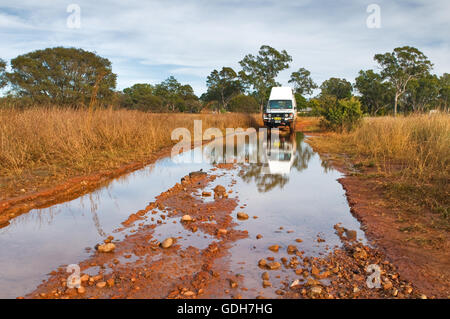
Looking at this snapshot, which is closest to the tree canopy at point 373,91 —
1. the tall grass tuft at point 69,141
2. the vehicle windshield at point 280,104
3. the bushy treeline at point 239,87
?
the bushy treeline at point 239,87

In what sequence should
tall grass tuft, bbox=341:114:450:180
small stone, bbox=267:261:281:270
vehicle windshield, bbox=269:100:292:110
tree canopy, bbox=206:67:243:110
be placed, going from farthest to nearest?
tree canopy, bbox=206:67:243:110, vehicle windshield, bbox=269:100:292:110, tall grass tuft, bbox=341:114:450:180, small stone, bbox=267:261:281:270

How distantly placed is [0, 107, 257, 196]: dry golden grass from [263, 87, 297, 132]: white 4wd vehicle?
9060mm

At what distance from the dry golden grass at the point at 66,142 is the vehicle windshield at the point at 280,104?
32.2 feet

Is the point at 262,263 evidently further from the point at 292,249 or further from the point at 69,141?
the point at 69,141

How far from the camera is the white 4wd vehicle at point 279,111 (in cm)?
1952

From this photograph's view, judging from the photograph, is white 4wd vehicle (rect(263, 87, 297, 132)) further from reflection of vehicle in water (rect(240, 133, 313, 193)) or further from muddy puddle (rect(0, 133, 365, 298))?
muddy puddle (rect(0, 133, 365, 298))

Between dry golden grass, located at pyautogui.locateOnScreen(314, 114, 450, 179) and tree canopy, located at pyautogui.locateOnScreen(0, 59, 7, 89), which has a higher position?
tree canopy, located at pyautogui.locateOnScreen(0, 59, 7, 89)

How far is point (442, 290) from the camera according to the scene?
262 centimetres

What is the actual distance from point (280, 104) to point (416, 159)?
13.8m

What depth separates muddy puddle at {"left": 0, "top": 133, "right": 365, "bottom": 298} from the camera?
10.4 ft

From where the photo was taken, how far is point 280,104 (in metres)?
20.3

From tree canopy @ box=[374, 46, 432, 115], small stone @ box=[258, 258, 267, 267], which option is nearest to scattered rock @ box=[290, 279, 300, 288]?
small stone @ box=[258, 258, 267, 267]

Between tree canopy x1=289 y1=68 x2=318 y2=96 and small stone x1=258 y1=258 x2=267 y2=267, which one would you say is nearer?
small stone x1=258 y1=258 x2=267 y2=267
